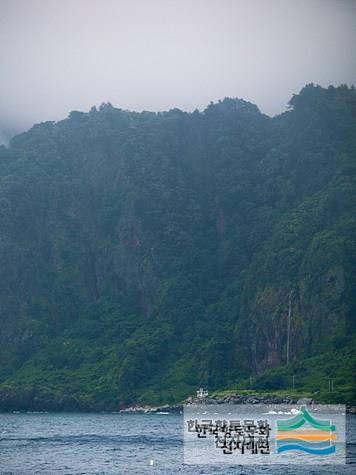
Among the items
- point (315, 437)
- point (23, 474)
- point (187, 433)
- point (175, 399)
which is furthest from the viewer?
point (175, 399)

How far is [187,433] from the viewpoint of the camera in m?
119

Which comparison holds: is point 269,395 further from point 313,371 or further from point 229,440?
point 229,440

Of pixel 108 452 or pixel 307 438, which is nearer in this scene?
pixel 307 438

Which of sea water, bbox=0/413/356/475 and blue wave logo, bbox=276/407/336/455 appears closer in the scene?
sea water, bbox=0/413/356/475

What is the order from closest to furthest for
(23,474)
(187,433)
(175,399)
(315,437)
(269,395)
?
(23,474), (315,437), (187,433), (269,395), (175,399)

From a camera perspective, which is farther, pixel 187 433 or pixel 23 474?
pixel 187 433

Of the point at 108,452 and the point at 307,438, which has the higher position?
the point at 307,438

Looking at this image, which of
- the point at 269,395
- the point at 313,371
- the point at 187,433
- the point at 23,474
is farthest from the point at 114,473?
the point at 313,371

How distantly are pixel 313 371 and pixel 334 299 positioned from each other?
2171cm

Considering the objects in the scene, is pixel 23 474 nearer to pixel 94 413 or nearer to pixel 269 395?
pixel 269 395

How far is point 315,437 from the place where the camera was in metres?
93.9

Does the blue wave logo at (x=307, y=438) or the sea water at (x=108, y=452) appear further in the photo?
the blue wave logo at (x=307, y=438)

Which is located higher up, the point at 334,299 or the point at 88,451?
the point at 334,299

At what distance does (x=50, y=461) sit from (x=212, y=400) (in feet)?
315
